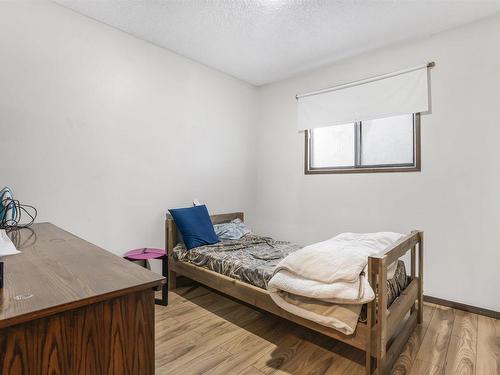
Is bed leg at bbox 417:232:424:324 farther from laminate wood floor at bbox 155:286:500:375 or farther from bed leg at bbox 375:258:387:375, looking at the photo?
bed leg at bbox 375:258:387:375

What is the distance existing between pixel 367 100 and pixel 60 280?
3128 mm

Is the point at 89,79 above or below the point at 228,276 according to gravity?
above

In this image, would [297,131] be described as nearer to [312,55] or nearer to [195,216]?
[312,55]

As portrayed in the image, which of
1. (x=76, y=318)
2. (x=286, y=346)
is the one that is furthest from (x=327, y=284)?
(x=76, y=318)

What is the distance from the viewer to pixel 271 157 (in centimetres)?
397

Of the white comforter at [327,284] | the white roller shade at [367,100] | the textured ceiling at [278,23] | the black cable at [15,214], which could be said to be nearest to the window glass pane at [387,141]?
the white roller shade at [367,100]

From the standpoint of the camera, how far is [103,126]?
2578 mm

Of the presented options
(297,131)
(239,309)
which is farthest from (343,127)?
(239,309)

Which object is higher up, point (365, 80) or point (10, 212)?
point (365, 80)

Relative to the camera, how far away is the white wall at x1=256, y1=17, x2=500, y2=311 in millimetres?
2400

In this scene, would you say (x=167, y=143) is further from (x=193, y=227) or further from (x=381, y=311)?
(x=381, y=311)

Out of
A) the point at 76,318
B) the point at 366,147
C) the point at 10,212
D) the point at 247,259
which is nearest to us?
the point at 76,318

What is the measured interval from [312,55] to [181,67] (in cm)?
151

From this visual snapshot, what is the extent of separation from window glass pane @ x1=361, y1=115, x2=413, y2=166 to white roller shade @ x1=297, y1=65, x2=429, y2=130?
0.46 ft
